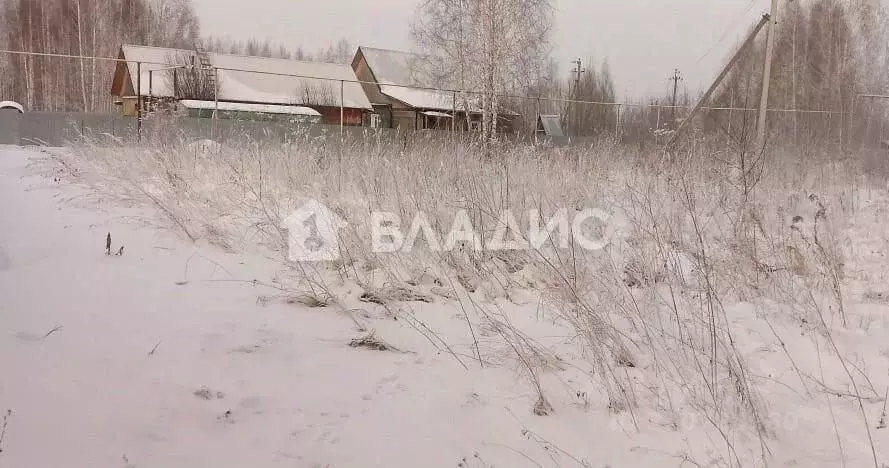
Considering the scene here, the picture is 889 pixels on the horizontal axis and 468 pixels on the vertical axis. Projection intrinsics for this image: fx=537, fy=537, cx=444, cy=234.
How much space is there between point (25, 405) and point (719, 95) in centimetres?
1684

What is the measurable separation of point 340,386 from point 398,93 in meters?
22.3

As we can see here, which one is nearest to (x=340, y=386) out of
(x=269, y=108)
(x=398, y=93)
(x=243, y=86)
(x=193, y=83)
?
(x=193, y=83)

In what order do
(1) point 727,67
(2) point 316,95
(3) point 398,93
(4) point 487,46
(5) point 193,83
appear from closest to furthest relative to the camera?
(1) point 727,67 → (4) point 487,46 → (5) point 193,83 → (2) point 316,95 → (3) point 398,93

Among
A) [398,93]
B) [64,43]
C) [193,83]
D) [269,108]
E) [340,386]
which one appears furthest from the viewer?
[64,43]

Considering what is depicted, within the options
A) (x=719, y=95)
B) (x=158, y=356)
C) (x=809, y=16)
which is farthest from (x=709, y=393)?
(x=809, y=16)

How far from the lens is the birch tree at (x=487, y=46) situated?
12.9 meters

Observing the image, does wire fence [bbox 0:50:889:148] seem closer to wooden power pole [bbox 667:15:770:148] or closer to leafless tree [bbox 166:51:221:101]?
leafless tree [bbox 166:51:221:101]

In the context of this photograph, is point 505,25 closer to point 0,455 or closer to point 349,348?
point 349,348

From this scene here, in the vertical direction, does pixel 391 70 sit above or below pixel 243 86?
above

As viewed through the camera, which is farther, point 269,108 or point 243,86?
point 243,86

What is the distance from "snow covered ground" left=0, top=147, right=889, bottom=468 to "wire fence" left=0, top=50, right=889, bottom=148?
7.14 feet

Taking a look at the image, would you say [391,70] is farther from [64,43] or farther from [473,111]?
[64,43]

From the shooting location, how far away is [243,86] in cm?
1945

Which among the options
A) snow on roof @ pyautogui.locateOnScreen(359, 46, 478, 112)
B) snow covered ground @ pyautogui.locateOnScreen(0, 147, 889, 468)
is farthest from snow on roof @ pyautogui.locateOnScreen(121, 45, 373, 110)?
snow covered ground @ pyautogui.locateOnScreen(0, 147, 889, 468)
